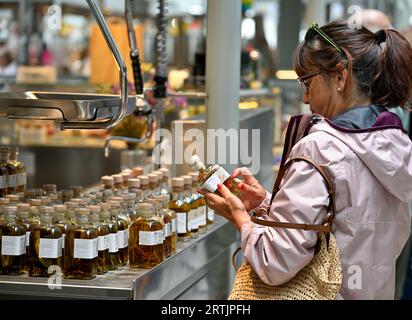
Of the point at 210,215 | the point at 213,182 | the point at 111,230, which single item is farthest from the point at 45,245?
the point at 210,215

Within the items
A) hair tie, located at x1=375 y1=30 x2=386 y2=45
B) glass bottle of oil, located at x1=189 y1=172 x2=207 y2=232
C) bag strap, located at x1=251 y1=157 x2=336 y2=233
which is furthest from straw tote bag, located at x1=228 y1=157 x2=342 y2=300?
glass bottle of oil, located at x1=189 y1=172 x2=207 y2=232

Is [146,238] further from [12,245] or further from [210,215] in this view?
[210,215]

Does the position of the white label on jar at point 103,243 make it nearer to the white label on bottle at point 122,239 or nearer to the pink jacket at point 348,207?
the white label on bottle at point 122,239

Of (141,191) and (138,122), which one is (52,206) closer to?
(141,191)

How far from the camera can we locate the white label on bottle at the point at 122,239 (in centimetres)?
296

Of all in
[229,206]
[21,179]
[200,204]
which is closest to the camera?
[229,206]

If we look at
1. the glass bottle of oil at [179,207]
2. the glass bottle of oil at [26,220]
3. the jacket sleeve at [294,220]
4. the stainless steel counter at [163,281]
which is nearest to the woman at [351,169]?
the jacket sleeve at [294,220]

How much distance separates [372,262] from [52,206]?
116cm

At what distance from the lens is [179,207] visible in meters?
3.51

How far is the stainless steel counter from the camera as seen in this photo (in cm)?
276

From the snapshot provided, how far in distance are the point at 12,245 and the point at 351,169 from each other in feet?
3.90

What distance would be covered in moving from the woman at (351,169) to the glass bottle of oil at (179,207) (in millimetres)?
844

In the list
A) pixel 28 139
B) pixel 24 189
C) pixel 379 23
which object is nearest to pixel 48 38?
pixel 28 139

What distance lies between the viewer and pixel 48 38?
16.1 metres
